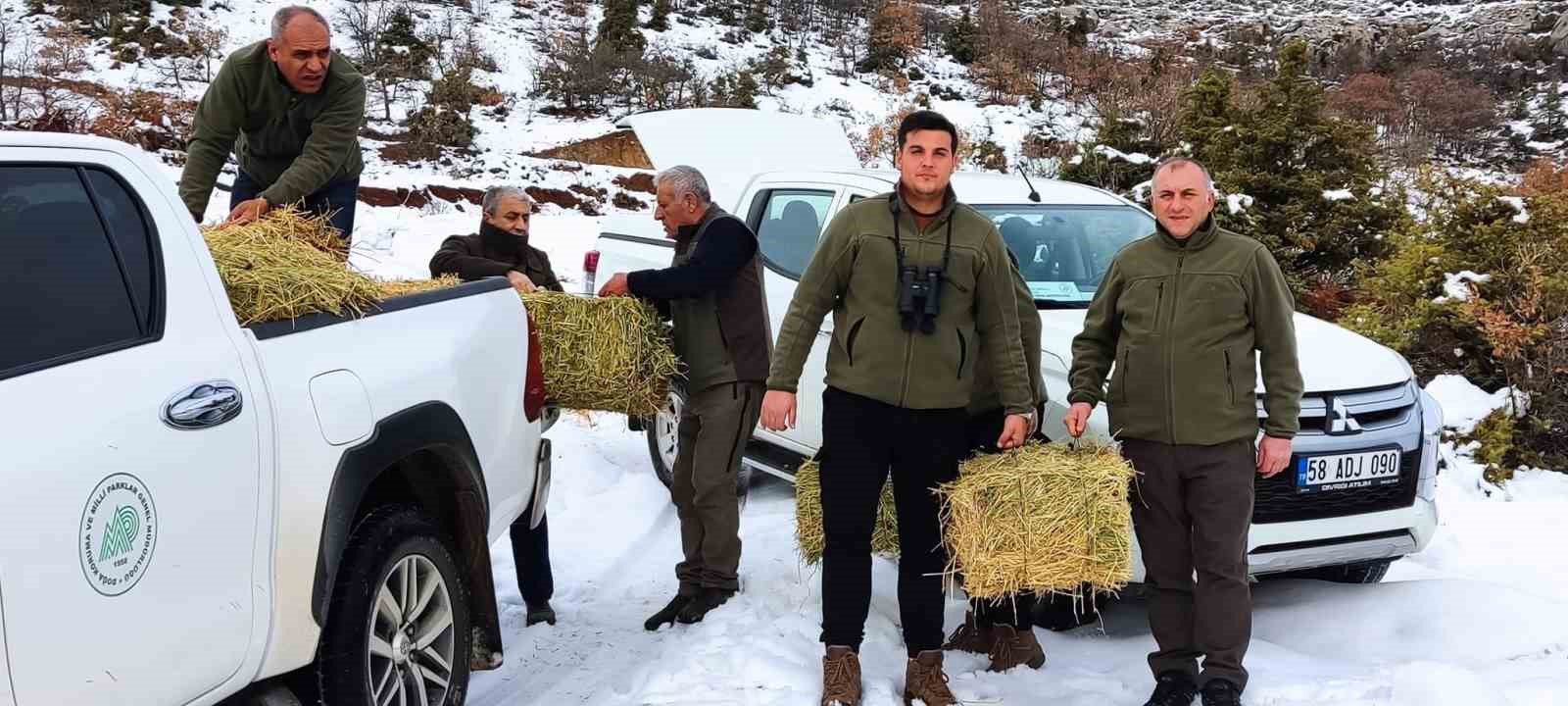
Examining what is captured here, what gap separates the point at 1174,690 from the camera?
3973mm

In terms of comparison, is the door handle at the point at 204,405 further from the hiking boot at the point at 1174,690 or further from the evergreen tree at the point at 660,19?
the evergreen tree at the point at 660,19

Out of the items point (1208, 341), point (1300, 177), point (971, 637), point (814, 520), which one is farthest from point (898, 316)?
Result: point (1300, 177)

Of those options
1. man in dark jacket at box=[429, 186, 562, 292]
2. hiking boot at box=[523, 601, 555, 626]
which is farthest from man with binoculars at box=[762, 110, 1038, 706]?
man in dark jacket at box=[429, 186, 562, 292]

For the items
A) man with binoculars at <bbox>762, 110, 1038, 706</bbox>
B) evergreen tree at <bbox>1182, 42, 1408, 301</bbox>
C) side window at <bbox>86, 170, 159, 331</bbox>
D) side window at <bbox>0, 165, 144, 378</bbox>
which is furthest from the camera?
evergreen tree at <bbox>1182, 42, 1408, 301</bbox>

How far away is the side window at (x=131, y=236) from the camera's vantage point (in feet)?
8.37

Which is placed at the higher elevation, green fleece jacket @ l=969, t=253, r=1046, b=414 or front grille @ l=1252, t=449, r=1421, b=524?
green fleece jacket @ l=969, t=253, r=1046, b=414

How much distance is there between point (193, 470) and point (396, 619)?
94cm

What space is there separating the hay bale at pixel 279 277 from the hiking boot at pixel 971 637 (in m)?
2.51

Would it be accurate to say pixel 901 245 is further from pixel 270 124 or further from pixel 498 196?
pixel 270 124

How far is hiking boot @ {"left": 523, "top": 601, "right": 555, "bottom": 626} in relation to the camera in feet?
16.3

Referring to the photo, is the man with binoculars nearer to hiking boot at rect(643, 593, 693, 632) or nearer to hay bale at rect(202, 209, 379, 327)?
hiking boot at rect(643, 593, 693, 632)

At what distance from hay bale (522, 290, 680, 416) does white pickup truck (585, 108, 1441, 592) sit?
0.51 metres

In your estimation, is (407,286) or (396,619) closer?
(396,619)

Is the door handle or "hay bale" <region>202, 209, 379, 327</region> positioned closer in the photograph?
the door handle
